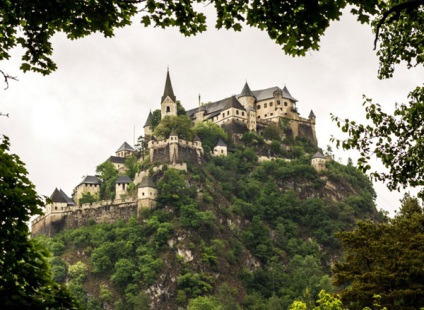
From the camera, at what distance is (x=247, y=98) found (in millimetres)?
126812

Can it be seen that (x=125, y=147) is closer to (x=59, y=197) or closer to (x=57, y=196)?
(x=59, y=197)

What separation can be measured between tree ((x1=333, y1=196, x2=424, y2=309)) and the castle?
51239 mm

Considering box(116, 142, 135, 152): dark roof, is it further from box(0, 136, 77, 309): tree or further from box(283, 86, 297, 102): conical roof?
box(0, 136, 77, 309): tree

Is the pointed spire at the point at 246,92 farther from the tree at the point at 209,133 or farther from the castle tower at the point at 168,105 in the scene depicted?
the castle tower at the point at 168,105

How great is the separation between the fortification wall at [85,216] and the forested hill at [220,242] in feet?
5.88

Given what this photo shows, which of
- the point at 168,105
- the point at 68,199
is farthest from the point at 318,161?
the point at 68,199

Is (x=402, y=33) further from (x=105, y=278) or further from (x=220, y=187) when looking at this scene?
(x=220, y=187)

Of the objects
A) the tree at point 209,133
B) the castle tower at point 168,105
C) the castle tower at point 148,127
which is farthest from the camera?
the castle tower at point 148,127

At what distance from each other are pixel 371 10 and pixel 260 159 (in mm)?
105904

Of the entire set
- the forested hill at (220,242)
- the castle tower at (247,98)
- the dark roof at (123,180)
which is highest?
the castle tower at (247,98)

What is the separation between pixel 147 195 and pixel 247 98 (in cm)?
3842

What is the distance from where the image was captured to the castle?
98.6 metres

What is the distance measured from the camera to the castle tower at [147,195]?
95250mm

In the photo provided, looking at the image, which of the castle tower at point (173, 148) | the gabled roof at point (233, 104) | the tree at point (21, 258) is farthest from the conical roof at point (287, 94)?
the tree at point (21, 258)
